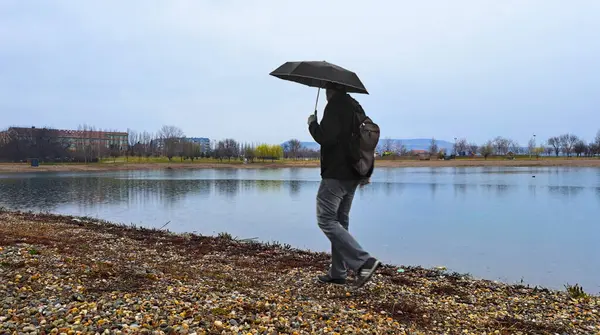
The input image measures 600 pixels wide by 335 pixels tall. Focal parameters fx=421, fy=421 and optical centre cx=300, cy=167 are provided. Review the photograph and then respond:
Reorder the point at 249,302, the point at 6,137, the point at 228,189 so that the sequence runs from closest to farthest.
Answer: the point at 249,302 < the point at 228,189 < the point at 6,137

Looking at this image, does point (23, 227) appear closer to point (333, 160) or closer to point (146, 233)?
point (146, 233)

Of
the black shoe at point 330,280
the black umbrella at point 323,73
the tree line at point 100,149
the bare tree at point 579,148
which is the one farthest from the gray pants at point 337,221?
the bare tree at point 579,148

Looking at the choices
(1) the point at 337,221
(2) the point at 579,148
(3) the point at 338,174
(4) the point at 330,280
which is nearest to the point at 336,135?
(3) the point at 338,174

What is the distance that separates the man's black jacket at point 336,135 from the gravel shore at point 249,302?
145 cm

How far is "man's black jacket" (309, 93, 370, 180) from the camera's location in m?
4.58

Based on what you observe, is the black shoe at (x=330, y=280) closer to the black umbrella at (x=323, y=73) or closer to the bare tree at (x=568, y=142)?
the black umbrella at (x=323, y=73)

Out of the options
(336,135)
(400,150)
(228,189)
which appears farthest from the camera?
(400,150)

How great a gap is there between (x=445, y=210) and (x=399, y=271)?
1296 centimetres

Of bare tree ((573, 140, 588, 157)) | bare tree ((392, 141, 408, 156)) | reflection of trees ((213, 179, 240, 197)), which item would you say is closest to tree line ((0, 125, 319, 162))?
bare tree ((392, 141, 408, 156))

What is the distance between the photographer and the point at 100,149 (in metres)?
101

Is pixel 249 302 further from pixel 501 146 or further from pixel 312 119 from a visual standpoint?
pixel 501 146

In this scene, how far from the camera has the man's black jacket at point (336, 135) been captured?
15.0ft

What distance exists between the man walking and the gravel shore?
49 centimetres

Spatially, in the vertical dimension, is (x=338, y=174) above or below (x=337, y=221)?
above
